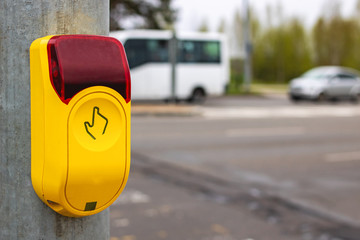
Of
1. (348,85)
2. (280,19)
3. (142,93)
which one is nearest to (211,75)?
(142,93)

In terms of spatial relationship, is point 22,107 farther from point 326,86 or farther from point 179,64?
point 326,86

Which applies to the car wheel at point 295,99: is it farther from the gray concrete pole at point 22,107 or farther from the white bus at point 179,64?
the gray concrete pole at point 22,107

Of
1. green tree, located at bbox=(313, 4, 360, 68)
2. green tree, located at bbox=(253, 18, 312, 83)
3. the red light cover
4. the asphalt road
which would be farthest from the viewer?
green tree, located at bbox=(253, 18, 312, 83)

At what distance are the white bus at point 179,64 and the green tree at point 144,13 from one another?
6038 millimetres

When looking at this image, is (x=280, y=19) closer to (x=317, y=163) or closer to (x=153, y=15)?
(x=153, y=15)

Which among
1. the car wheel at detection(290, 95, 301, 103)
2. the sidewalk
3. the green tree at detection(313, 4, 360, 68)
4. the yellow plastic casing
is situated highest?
the green tree at detection(313, 4, 360, 68)

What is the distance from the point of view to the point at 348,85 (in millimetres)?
25062

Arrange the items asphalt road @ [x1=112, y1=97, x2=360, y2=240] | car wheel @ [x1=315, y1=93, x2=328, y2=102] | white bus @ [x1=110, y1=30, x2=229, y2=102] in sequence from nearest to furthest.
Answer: asphalt road @ [x1=112, y1=97, x2=360, y2=240] → white bus @ [x1=110, y1=30, x2=229, y2=102] → car wheel @ [x1=315, y1=93, x2=328, y2=102]

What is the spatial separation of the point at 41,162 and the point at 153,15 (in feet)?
93.1

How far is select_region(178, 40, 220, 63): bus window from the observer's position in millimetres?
22206

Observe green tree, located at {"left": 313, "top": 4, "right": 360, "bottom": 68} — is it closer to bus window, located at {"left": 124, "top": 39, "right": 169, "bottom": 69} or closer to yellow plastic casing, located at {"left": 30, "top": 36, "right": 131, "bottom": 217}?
bus window, located at {"left": 124, "top": 39, "right": 169, "bottom": 69}

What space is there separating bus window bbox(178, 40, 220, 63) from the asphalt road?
241 inches

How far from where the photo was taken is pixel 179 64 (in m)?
22.2

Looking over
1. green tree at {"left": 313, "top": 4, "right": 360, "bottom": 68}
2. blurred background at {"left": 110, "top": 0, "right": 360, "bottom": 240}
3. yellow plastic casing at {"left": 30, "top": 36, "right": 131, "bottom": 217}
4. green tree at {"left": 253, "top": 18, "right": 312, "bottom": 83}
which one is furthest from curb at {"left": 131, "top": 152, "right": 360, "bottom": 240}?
green tree at {"left": 253, "top": 18, "right": 312, "bottom": 83}
